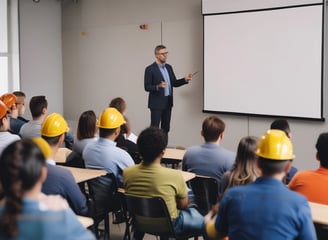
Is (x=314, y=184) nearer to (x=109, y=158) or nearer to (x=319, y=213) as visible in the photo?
(x=319, y=213)

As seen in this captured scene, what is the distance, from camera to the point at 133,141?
4.87 metres

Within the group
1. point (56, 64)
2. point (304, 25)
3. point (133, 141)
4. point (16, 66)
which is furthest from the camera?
point (56, 64)

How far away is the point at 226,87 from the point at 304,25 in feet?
4.95

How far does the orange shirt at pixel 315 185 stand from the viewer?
2.83 metres

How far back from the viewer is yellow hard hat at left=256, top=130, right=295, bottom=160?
6.73 ft

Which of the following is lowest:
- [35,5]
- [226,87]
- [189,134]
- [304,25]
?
[189,134]

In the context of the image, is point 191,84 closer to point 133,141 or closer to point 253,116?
point 253,116

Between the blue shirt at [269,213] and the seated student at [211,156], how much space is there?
1.53 meters

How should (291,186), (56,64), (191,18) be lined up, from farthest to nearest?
(56,64), (191,18), (291,186)

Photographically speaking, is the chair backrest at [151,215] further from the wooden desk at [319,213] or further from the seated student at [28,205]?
the seated student at [28,205]

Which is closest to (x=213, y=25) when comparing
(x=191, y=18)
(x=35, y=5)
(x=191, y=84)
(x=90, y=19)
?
(x=191, y=18)

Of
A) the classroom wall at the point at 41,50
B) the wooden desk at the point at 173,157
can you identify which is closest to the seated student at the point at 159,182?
the wooden desk at the point at 173,157

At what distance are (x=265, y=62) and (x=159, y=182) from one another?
4.13 m

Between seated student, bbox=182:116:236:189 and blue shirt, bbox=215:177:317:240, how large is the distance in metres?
1.53
